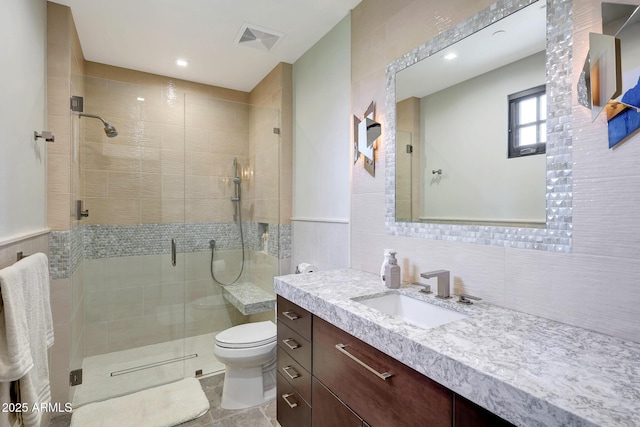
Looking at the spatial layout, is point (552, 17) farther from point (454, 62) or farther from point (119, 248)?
point (119, 248)

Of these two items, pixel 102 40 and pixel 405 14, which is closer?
pixel 405 14

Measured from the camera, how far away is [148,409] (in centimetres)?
203

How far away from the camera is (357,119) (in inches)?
78.0

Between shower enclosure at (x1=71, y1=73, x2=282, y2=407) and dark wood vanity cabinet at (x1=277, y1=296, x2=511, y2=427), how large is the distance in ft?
3.74

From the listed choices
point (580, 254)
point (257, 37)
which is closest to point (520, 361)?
point (580, 254)

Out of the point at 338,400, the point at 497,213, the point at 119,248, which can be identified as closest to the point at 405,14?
the point at 497,213

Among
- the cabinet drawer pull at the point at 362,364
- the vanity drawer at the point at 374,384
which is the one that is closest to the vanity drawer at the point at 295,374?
the vanity drawer at the point at 374,384

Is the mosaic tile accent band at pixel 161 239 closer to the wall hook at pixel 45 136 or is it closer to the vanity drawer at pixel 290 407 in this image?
the wall hook at pixel 45 136

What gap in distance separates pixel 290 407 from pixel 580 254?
1438 millimetres

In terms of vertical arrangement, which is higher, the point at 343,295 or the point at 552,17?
the point at 552,17

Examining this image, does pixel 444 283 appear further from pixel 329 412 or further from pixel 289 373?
pixel 289 373

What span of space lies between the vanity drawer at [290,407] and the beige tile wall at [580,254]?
2.65ft

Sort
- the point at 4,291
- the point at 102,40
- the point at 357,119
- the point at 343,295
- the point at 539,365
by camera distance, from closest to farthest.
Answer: the point at 539,365 < the point at 4,291 < the point at 343,295 < the point at 357,119 < the point at 102,40

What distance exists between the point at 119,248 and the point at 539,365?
110 inches
